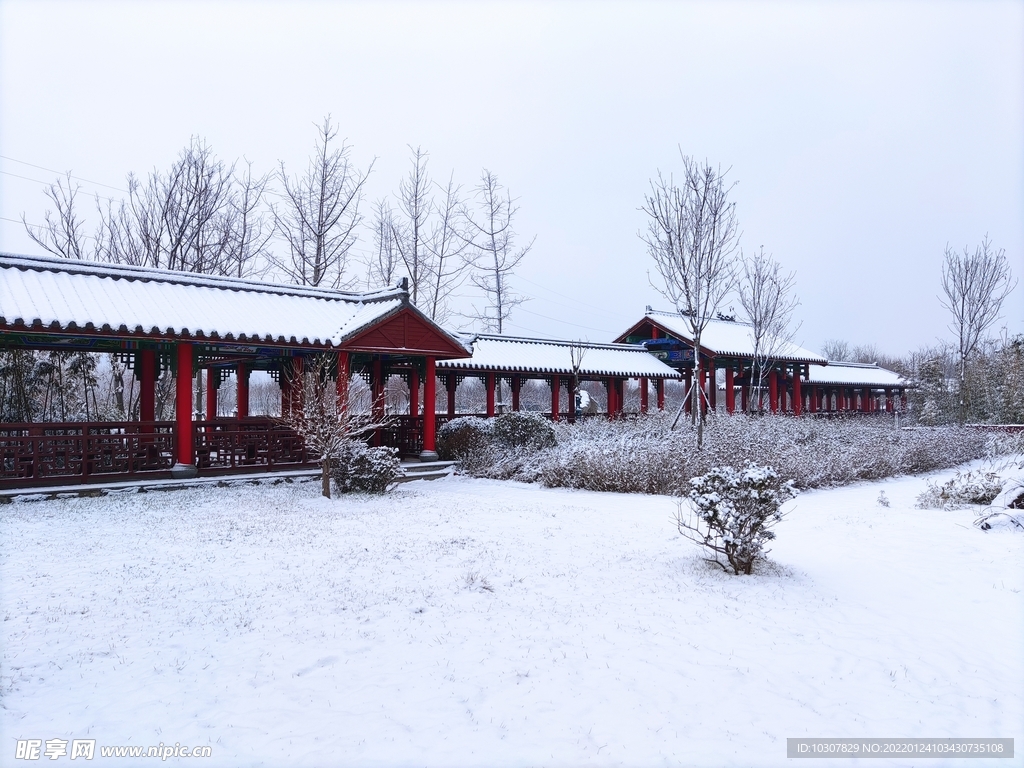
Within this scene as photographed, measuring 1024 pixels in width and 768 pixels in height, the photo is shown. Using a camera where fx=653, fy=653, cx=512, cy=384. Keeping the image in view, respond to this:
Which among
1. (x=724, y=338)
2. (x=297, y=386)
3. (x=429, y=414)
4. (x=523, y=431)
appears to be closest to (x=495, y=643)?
(x=297, y=386)

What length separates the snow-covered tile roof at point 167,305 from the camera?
408 inches

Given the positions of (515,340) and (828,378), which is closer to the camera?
(515,340)

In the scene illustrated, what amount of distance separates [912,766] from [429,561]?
14.7 ft

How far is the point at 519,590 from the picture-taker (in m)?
5.89

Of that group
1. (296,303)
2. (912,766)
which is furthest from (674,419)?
(912,766)

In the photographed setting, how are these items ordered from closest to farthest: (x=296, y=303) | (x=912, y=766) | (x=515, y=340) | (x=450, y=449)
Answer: (x=912, y=766)
(x=296, y=303)
(x=450, y=449)
(x=515, y=340)

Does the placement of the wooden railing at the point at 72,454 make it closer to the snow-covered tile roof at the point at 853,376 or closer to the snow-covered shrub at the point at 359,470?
the snow-covered shrub at the point at 359,470

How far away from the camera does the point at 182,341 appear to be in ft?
37.0

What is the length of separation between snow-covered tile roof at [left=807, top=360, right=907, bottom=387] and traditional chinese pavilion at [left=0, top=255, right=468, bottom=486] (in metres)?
23.9

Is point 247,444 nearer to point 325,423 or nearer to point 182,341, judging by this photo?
point 182,341

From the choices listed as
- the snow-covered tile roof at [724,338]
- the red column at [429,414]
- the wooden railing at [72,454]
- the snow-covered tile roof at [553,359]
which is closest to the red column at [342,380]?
the red column at [429,414]

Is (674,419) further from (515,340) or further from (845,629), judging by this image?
(845,629)

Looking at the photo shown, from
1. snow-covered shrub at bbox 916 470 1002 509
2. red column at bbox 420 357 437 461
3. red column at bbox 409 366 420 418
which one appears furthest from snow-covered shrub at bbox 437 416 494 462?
snow-covered shrub at bbox 916 470 1002 509

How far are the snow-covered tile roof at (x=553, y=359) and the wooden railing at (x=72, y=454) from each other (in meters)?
7.78
